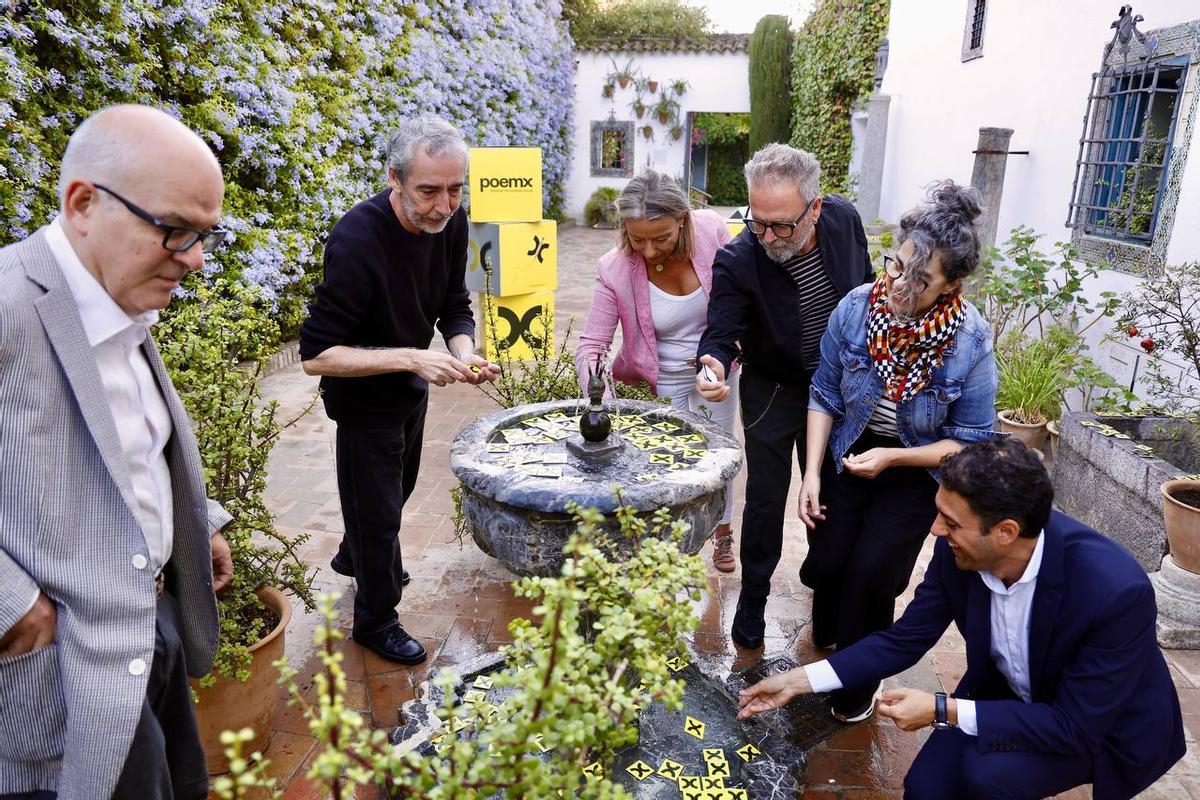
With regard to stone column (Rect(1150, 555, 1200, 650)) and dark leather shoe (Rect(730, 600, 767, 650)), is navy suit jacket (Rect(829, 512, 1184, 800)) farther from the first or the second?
stone column (Rect(1150, 555, 1200, 650))

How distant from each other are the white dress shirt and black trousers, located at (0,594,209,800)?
5.36ft

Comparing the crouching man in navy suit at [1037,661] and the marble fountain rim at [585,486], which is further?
the marble fountain rim at [585,486]

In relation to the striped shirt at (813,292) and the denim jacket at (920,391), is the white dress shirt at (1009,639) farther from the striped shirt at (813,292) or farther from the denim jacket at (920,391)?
the striped shirt at (813,292)

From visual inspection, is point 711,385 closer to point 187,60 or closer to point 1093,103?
point 1093,103

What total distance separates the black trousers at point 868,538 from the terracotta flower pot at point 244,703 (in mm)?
2029

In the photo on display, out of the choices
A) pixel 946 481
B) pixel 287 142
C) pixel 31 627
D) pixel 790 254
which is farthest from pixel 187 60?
pixel 946 481

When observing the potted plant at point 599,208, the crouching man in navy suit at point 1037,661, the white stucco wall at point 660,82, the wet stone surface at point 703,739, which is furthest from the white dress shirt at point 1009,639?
the white stucco wall at point 660,82

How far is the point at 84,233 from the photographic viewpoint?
151 cm

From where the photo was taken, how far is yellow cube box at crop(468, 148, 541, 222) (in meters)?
7.05

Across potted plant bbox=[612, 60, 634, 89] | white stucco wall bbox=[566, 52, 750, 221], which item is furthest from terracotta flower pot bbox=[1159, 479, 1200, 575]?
potted plant bbox=[612, 60, 634, 89]

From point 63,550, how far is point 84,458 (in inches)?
6.8

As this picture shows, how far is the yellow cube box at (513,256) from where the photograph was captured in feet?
23.2

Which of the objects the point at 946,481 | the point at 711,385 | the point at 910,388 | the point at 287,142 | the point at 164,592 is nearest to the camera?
the point at 164,592

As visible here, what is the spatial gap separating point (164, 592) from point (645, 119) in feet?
64.2
